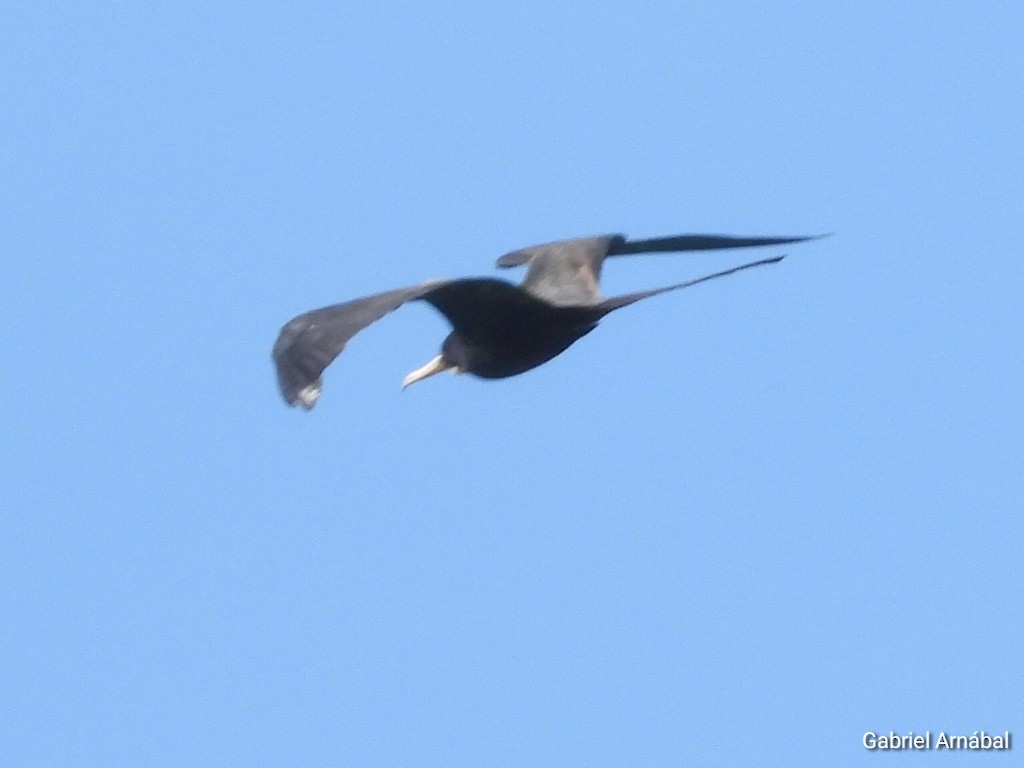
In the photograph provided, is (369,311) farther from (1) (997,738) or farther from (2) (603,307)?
(1) (997,738)

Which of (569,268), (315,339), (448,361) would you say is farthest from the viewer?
(569,268)

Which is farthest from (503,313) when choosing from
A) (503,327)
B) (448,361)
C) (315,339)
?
(315,339)

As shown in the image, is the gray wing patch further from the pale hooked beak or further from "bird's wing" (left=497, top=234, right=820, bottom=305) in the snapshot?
the pale hooked beak

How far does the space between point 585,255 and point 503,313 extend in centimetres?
190

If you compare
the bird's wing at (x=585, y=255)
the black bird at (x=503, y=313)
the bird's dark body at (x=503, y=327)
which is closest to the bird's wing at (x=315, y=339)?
the black bird at (x=503, y=313)

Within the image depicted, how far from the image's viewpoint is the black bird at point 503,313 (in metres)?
12.5

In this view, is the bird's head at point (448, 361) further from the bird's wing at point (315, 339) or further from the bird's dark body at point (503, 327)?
the bird's wing at point (315, 339)

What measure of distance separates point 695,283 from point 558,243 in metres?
3.47

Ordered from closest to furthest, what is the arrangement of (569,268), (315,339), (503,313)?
(315,339) → (503,313) → (569,268)

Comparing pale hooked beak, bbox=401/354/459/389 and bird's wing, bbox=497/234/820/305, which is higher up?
bird's wing, bbox=497/234/820/305

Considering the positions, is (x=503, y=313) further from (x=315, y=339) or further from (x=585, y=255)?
(x=315, y=339)

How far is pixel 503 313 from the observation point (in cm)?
1453

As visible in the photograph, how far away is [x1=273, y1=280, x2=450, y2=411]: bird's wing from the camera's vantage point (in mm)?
12375

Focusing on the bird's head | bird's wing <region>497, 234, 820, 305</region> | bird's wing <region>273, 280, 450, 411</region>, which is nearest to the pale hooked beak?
the bird's head
